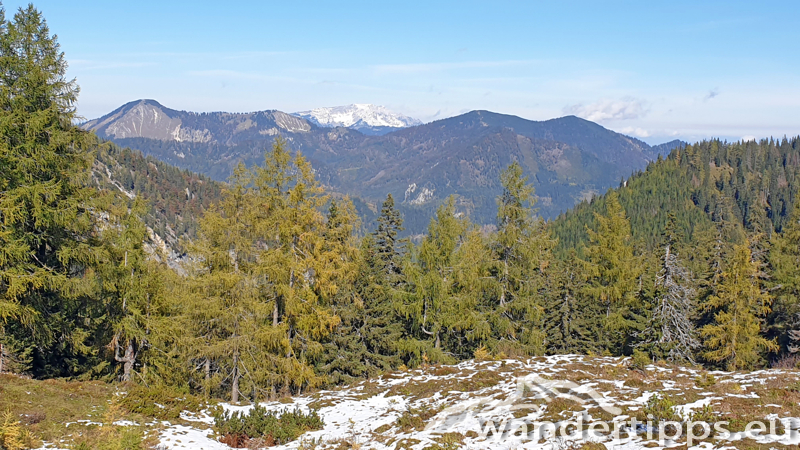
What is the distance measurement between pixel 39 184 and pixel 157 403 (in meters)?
8.65

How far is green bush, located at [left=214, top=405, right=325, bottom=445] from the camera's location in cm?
→ 1420

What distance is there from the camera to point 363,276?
32875 millimetres

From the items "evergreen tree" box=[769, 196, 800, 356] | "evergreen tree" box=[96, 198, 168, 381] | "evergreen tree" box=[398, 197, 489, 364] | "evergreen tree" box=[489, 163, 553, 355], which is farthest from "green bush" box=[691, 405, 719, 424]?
"evergreen tree" box=[769, 196, 800, 356]

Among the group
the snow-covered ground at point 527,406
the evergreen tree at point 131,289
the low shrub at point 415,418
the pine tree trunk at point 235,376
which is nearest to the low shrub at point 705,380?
the snow-covered ground at point 527,406

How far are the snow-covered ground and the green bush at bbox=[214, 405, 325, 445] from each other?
1.20 feet

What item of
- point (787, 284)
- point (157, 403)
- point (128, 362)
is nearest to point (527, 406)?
point (157, 403)

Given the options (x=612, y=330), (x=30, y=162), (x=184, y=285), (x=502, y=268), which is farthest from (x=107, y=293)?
(x=612, y=330)

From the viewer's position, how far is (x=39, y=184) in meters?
16.8

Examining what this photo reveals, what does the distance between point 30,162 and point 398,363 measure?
23.9m

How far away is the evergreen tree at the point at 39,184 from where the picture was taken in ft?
54.1

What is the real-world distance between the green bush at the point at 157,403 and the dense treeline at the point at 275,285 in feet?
16.0

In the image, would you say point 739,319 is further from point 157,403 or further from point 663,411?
point 157,403

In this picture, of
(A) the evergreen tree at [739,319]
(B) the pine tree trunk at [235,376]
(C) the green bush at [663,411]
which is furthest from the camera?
(A) the evergreen tree at [739,319]

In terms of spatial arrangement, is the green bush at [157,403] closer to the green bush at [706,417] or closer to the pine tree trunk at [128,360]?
the pine tree trunk at [128,360]
